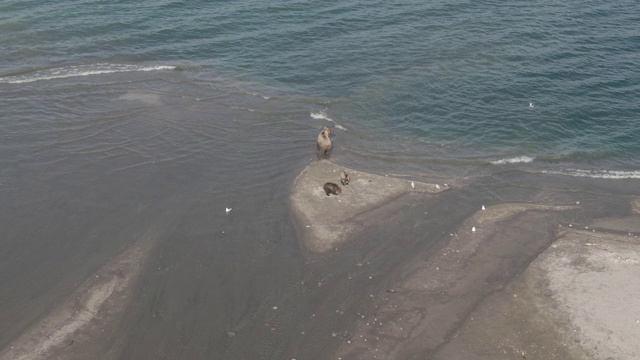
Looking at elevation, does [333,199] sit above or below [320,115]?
below

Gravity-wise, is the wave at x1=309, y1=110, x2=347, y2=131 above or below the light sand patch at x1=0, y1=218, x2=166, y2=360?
above

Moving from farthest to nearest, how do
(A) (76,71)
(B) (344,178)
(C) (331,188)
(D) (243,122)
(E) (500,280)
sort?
(A) (76,71) → (D) (243,122) → (B) (344,178) → (C) (331,188) → (E) (500,280)

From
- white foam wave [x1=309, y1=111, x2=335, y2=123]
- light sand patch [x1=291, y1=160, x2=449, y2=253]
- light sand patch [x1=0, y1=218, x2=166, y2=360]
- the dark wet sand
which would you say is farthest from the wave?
light sand patch [x1=0, y1=218, x2=166, y2=360]

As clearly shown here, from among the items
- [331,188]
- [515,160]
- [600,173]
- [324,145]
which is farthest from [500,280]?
[600,173]

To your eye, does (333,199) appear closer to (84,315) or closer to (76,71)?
(84,315)

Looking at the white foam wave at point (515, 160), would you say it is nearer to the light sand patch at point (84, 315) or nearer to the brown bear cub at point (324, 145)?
the brown bear cub at point (324, 145)

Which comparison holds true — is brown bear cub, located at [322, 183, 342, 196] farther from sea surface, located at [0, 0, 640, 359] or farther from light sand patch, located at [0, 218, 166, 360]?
light sand patch, located at [0, 218, 166, 360]
